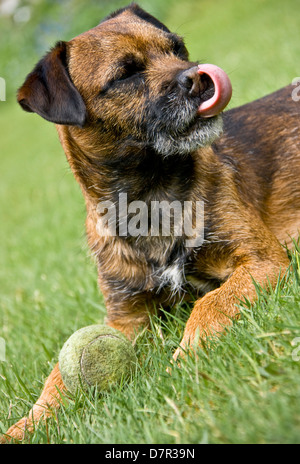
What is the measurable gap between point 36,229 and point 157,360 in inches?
214

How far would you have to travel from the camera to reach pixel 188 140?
3.23 metres

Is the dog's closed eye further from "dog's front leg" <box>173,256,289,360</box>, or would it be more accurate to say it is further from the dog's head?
"dog's front leg" <box>173,256,289,360</box>

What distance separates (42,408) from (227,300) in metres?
1.10

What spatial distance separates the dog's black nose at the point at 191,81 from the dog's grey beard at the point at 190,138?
170 mm

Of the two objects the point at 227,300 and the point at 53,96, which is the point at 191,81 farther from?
the point at 227,300

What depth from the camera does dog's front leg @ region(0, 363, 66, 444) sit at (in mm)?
2785

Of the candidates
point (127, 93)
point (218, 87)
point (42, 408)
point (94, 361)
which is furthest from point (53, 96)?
point (42, 408)

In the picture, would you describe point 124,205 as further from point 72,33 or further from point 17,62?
point 17,62

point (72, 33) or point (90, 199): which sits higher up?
point (72, 33)

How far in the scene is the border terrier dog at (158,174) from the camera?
3.12m

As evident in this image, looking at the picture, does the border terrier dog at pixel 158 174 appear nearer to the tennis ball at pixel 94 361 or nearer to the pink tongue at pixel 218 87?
the pink tongue at pixel 218 87

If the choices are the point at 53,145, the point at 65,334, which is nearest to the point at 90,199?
the point at 65,334

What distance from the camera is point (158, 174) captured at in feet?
11.3

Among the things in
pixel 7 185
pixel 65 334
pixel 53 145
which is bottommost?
pixel 65 334
